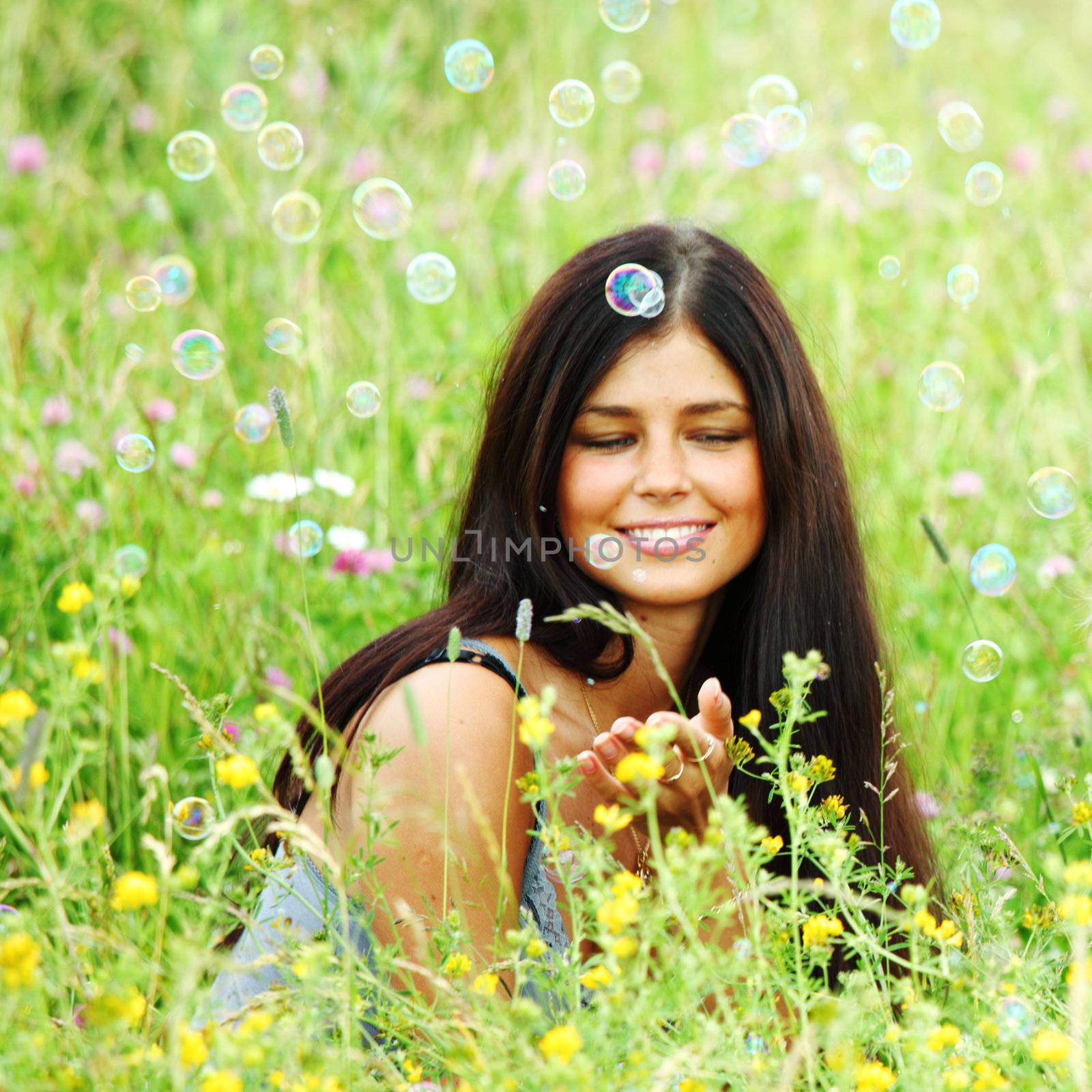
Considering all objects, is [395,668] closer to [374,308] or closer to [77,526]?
[77,526]

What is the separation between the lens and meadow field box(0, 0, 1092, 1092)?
3.63 ft

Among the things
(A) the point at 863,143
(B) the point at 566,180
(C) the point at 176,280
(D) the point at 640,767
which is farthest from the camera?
(A) the point at 863,143

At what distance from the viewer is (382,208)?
2891mm

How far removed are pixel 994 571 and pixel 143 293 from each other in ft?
5.00

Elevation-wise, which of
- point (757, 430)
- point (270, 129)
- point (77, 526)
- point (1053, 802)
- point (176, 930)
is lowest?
point (176, 930)

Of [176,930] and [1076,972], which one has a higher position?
[1076,972]

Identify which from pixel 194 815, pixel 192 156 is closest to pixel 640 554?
pixel 194 815

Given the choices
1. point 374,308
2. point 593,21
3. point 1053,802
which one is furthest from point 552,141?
point 1053,802

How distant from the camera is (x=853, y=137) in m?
3.88

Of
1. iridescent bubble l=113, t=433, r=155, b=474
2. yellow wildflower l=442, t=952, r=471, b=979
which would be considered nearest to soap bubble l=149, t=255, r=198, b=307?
iridescent bubble l=113, t=433, r=155, b=474

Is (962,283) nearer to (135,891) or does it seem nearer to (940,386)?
(940,386)

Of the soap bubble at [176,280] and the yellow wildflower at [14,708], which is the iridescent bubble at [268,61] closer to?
the soap bubble at [176,280]

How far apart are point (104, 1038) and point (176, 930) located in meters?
1.16

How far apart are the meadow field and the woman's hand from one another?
0.16 meters
